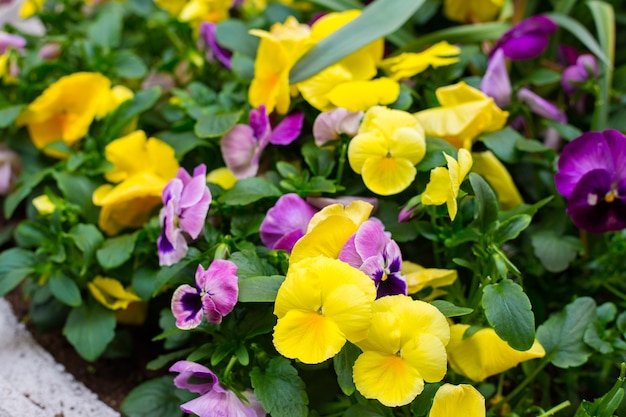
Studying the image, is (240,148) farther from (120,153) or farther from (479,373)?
(479,373)

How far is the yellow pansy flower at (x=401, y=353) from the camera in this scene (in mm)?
689

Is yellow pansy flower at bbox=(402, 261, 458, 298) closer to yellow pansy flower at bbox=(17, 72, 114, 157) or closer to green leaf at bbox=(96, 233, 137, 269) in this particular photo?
green leaf at bbox=(96, 233, 137, 269)

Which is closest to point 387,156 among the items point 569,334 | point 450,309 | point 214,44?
point 450,309

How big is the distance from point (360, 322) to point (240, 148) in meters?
0.42

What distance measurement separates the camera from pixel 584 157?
92 cm

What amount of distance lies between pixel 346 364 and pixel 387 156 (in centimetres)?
27

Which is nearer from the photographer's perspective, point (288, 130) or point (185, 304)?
point (185, 304)

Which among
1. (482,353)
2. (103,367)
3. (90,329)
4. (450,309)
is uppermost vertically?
(450,309)

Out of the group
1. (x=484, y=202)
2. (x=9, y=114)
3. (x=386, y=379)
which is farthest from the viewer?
(x=9, y=114)

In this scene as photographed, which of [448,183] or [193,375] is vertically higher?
[448,183]

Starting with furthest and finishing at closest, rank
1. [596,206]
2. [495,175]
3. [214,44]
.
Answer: [214,44], [495,175], [596,206]

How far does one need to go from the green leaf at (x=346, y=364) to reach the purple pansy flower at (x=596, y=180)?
38 centimetres

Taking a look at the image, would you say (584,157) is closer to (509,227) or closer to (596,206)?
(596,206)

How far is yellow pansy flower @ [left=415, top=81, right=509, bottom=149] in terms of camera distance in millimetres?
973
